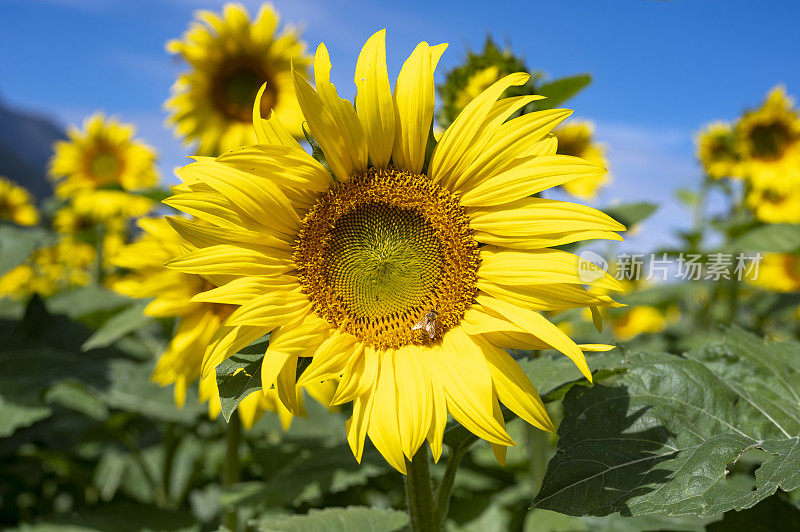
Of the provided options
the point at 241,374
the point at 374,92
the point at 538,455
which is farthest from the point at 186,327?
the point at 538,455

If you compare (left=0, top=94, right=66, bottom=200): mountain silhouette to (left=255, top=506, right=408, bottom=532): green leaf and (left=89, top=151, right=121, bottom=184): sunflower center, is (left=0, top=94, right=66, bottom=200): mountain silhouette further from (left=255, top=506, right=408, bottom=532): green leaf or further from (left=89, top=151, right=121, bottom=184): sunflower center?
(left=255, top=506, right=408, bottom=532): green leaf

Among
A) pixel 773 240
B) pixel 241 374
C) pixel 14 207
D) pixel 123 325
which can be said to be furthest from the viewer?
pixel 14 207

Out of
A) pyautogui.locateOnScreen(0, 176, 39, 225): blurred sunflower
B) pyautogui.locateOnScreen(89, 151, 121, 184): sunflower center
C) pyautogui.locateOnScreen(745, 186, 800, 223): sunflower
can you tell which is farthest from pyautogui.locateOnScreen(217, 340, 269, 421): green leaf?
pyautogui.locateOnScreen(0, 176, 39, 225): blurred sunflower

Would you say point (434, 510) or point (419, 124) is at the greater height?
point (419, 124)

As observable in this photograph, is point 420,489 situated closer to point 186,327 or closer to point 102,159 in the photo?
point 186,327

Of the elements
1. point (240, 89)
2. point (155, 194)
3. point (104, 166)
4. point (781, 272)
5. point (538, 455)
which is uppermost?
point (240, 89)

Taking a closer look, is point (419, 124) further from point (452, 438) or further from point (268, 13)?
point (268, 13)

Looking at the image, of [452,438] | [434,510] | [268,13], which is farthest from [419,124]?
[268,13]
